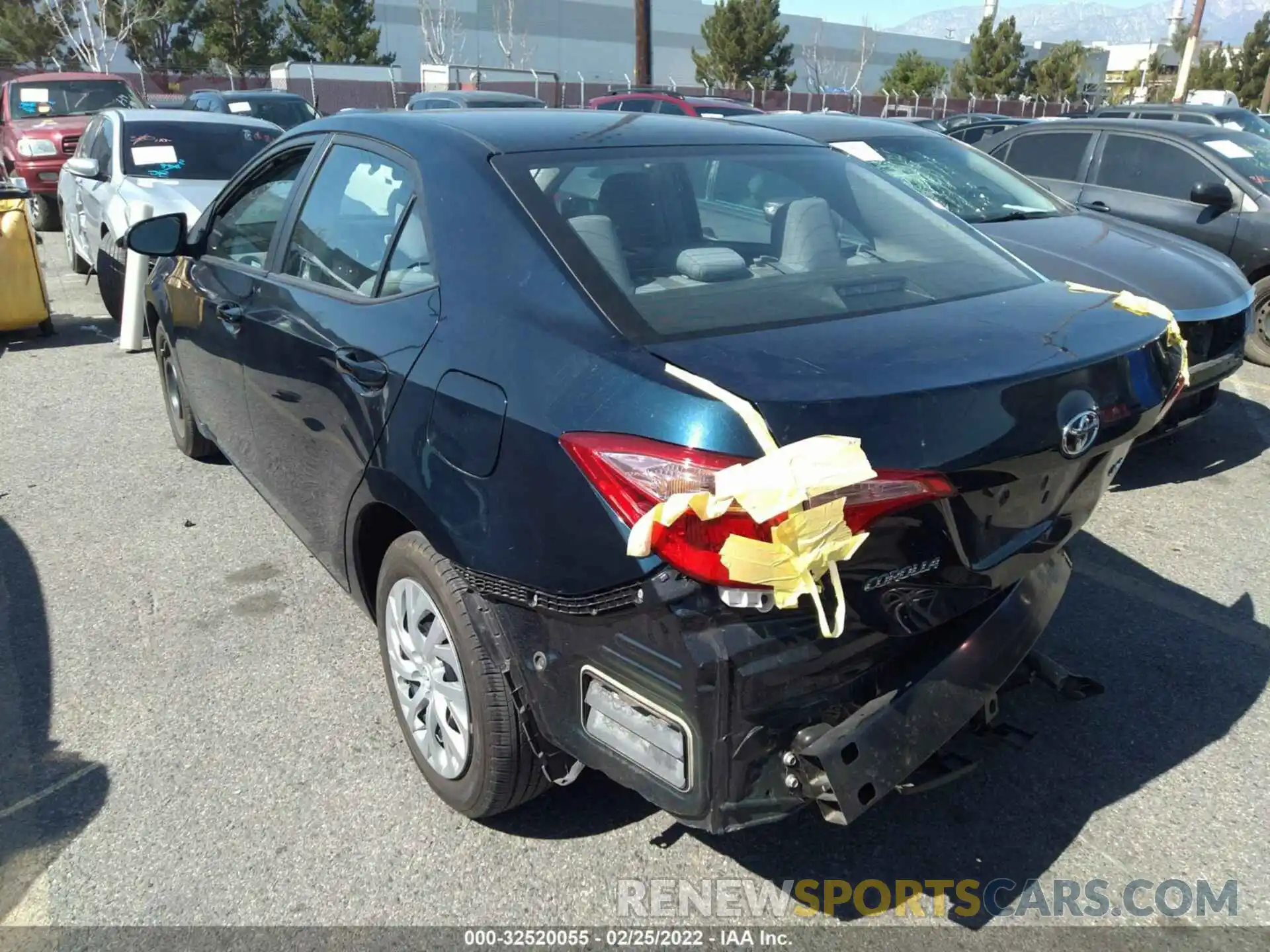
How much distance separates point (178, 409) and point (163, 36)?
38480mm

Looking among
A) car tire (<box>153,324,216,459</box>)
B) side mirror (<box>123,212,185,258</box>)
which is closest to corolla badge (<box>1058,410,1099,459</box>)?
side mirror (<box>123,212,185,258</box>)

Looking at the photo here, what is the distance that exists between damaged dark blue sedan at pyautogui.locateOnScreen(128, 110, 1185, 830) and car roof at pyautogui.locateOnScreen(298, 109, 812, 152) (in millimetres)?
19

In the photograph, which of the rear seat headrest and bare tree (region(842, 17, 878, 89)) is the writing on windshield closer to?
the rear seat headrest

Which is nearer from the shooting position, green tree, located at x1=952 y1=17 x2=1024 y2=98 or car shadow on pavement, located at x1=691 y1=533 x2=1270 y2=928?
car shadow on pavement, located at x1=691 y1=533 x2=1270 y2=928

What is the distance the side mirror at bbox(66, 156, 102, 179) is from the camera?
7.90 m

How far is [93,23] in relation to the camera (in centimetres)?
3434

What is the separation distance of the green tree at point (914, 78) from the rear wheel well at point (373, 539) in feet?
157

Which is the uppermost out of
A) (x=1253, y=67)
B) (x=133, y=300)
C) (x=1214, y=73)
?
(x=1253, y=67)

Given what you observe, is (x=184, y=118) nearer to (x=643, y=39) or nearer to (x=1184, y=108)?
(x=1184, y=108)

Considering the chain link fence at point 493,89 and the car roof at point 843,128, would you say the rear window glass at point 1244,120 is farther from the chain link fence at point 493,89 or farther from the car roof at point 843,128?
the chain link fence at point 493,89

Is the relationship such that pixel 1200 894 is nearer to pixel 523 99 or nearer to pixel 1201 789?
pixel 1201 789

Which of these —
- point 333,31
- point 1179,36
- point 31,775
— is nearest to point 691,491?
point 31,775

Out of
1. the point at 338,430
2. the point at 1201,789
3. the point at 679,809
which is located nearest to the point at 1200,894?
the point at 1201,789

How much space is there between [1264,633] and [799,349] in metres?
2.67
